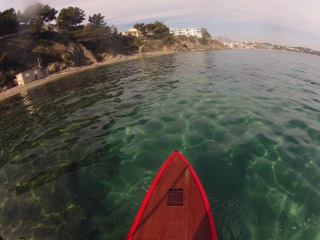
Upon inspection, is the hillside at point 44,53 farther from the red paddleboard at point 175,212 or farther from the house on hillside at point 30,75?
the red paddleboard at point 175,212

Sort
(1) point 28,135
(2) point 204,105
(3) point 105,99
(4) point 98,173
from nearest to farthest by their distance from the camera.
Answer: (4) point 98,173 < (1) point 28,135 < (2) point 204,105 < (3) point 105,99

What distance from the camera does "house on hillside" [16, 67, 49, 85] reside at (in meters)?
33.8

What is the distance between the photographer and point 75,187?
8.69 metres

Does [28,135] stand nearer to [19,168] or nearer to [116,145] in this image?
[19,168]

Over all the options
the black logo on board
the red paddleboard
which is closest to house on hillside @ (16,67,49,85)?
the red paddleboard

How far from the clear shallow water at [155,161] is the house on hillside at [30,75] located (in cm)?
1953

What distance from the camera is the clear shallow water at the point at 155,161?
7.11m

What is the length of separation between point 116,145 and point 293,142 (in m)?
8.84

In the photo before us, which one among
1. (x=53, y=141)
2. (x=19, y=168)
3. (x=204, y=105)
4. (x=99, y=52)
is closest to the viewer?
(x=19, y=168)

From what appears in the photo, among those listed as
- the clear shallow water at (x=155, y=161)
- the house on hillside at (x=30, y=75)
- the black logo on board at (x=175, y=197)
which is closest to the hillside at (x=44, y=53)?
the house on hillside at (x=30, y=75)

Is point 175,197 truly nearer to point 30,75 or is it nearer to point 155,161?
point 155,161

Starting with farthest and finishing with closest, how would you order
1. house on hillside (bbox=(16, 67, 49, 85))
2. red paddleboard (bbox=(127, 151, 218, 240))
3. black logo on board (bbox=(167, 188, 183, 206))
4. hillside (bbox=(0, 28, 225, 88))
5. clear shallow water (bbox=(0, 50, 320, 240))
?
hillside (bbox=(0, 28, 225, 88)) → house on hillside (bbox=(16, 67, 49, 85)) → clear shallow water (bbox=(0, 50, 320, 240)) → black logo on board (bbox=(167, 188, 183, 206)) → red paddleboard (bbox=(127, 151, 218, 240))

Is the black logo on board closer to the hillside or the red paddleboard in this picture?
the red paddleboard

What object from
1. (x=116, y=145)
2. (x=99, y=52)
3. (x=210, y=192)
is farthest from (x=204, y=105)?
(x=99, y=52)
